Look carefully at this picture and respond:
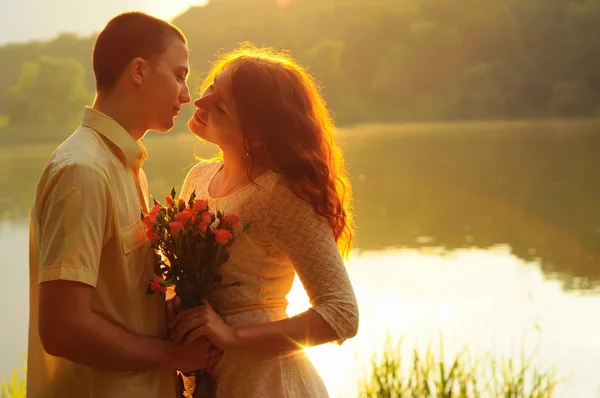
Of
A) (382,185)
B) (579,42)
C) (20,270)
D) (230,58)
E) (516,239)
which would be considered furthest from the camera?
(579,42)

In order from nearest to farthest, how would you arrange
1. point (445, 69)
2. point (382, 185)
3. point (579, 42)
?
point (382, 185), point (579, 42), point (445, 69)

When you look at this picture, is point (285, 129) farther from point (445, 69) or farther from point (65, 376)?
point (445, 69)

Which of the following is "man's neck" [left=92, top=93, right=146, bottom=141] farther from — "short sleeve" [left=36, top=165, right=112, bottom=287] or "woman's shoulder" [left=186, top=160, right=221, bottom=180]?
"woman's shoulder" [left=186, top=160, right=221, bottom=180]

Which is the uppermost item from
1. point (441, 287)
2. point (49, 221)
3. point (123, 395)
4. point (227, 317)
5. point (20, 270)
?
point (20, 270)

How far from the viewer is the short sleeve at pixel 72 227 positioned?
5.19ft

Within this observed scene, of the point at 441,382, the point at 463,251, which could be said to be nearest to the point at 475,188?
the point at 463,251

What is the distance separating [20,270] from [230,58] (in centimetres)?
1937

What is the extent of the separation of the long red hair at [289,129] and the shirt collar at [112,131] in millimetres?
286

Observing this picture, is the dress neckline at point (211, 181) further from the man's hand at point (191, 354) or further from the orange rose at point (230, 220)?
the man's hand at point (191, 354)

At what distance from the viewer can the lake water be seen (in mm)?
11359

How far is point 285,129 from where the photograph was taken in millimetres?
1925

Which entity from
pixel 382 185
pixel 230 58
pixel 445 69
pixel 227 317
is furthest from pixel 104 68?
pixel 445 69

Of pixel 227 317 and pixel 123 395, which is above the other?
pixel 227 317

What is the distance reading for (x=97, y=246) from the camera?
63.8 inches
